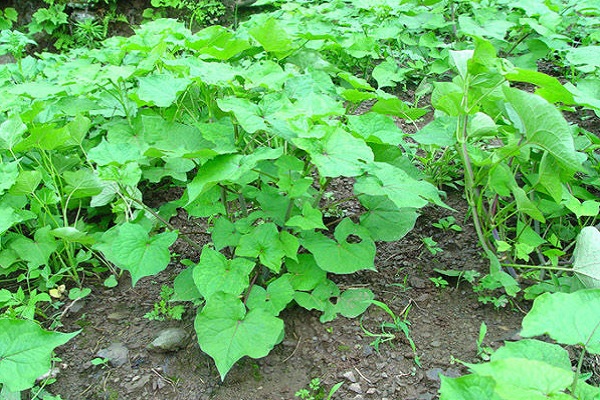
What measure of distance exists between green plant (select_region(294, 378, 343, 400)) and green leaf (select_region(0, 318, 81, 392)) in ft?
1.96

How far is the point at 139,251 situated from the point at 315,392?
614 mm

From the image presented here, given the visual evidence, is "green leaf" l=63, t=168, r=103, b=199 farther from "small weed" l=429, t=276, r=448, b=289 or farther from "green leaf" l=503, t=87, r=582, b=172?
"green leaf" l=503, t=87, r=582, b=172

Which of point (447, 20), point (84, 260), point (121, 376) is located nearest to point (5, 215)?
point (84, 260)

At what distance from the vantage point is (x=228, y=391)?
147 centimetres

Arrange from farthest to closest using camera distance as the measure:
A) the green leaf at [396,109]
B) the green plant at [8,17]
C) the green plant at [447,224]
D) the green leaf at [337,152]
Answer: the green plant at [8,17], the green plant at [447,224], the green leaf at [396,109], the green leaf at [337,152]

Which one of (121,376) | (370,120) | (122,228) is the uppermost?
(370,120)

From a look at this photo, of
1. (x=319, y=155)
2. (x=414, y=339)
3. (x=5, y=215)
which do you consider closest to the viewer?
(x=319, y=155)

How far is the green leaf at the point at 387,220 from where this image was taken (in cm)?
167

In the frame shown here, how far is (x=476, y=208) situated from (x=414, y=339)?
474mm

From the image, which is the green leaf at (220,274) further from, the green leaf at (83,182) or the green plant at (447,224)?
the green plant at (447,224)

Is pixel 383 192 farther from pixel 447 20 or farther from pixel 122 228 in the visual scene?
pixel 447 20

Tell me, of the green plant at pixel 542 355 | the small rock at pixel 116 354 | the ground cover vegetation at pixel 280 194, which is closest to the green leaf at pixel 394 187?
the ground cover vegetation at pixel 280 194

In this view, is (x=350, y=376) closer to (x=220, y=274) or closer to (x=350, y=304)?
(x=350, y=304)

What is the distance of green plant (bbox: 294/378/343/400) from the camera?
56.3 inches
